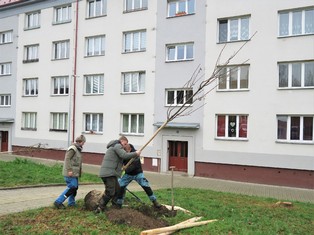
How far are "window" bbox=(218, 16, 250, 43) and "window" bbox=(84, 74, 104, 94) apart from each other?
8688 mm

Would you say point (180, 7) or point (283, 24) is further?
point (180, 7)

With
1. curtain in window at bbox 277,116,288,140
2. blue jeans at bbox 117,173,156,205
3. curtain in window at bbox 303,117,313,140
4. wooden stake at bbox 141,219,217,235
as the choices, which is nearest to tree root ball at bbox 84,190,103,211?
blue jeans at bbox 117,173,156,205

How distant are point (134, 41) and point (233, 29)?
21.6ft

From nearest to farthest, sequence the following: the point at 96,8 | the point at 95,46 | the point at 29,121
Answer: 1. the point at 95,46
2. the point at 96,8
3. the point at 29,121

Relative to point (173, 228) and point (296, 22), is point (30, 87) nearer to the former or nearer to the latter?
point (296, 22)

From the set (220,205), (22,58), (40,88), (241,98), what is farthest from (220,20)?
(22,58)

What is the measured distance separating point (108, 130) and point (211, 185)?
29.3 ft

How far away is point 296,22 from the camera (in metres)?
18.4

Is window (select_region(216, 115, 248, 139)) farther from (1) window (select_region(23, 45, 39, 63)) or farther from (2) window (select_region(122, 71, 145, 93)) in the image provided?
(1) window (select_region(23, 45, 39, 63))

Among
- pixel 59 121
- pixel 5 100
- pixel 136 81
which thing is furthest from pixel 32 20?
pixel 136 81

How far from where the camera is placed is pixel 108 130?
24.0 meters

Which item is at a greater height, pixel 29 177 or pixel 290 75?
pixel 290 75

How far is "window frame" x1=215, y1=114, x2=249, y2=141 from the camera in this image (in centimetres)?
1927

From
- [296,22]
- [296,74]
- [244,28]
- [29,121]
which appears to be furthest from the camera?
[29,121]
